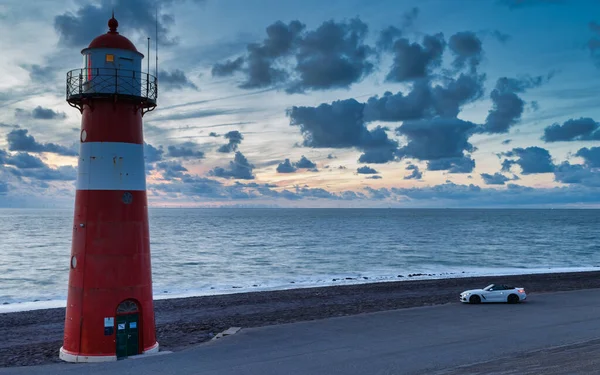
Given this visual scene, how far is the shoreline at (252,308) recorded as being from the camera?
21.3m

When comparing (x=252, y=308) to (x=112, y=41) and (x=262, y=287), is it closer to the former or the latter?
(x=262, y=287)

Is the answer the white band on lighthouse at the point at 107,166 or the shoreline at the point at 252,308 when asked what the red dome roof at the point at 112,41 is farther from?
the shoreline at the point at 252,308

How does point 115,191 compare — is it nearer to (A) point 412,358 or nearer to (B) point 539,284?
(A) point 412,358

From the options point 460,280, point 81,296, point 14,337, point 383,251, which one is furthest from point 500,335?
point 383,251

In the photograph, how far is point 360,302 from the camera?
31.1 meters

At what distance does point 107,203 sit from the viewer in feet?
49.9

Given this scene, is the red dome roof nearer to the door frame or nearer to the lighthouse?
the lighthouse

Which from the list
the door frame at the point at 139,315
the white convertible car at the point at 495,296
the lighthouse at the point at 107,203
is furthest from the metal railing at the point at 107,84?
the white convertible car at the point at 495,296

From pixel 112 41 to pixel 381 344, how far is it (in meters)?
12.8

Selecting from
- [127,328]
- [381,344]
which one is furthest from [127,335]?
[381,344]

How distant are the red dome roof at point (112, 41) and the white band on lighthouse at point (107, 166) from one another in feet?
9.01

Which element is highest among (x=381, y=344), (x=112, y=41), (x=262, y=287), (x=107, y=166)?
(x=112, y=41)

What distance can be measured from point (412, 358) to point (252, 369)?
484 centimetres

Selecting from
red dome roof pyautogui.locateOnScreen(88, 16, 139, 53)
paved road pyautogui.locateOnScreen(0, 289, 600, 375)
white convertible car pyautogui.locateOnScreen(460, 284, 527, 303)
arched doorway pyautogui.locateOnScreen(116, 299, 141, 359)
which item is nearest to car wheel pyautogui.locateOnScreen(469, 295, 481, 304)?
white convertible car pyautogui.locateOnScreen(460, 284, 527, 303)
